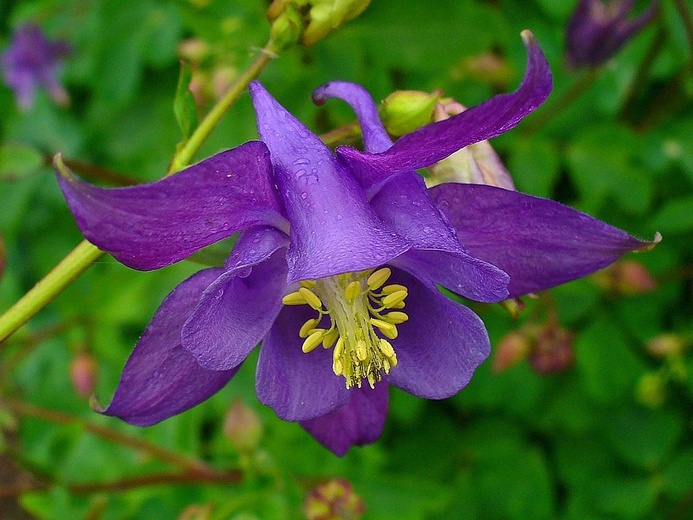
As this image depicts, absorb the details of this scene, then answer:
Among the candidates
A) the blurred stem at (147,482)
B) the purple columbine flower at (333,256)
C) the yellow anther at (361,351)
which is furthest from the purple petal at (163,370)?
the blurred stem at (147,482)

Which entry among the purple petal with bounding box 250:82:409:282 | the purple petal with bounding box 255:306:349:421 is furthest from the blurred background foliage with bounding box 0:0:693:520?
A: the purple petal with bounding box 250:82:409:282

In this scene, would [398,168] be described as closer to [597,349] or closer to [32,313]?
[32,313]

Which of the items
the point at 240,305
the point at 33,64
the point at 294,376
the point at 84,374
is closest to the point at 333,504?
the point at 294,376

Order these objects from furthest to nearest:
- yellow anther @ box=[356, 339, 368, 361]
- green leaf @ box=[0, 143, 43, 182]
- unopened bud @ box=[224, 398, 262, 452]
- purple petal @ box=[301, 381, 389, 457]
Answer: unopened bud @ box=[224, 398, 262, 452] < green leaf @ box=[0, 143, 43, 182] < purple petal @ box=[301, 381, 389, 457] < yellow anther @ box=[356, 339, 368, 361]

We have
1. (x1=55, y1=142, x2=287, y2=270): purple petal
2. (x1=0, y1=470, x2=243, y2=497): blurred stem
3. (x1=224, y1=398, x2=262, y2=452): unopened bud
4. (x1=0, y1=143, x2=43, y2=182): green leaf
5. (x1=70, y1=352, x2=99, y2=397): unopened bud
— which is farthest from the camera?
(x1=70, y1=352, x2=99, y2=397): unopened bud

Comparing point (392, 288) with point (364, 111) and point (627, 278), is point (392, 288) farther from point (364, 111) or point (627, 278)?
point (627, 278)

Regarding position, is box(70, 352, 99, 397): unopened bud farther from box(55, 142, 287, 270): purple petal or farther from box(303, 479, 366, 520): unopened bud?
box(55, 142, 287, 270): purple petal
